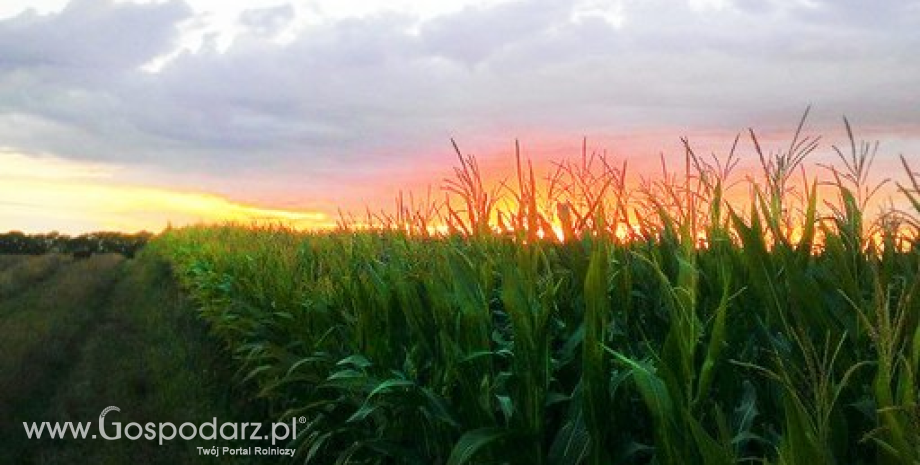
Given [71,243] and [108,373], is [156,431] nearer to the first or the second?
[108,373]

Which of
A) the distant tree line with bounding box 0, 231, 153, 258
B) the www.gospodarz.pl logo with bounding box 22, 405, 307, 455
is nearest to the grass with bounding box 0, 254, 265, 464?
the www.gospodarz.pl logo with bounding box 22, 405, 307, 455

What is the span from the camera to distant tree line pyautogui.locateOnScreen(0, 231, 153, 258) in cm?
5181

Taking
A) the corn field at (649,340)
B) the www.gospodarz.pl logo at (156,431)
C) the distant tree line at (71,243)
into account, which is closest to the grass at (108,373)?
the www.gospodarz.pl logo at (156,431)

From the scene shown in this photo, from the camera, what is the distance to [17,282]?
23359 millimetres

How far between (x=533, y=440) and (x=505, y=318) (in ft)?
4.67

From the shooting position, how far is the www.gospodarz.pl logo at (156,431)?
765 centimetres

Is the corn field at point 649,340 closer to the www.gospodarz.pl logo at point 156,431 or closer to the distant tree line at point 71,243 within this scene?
the www.gospodarz.pl logo at point 156,431

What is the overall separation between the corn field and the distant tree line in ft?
163

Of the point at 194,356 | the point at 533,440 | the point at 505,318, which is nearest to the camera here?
the point at 533,440

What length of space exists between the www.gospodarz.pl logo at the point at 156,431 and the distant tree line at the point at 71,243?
146 feet

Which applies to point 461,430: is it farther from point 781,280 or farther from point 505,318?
point 781,280

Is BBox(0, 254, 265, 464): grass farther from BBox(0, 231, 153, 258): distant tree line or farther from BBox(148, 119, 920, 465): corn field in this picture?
BBox(0, 231, 153, 258): distant tree line

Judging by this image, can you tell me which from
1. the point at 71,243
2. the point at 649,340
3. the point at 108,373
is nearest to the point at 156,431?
the point at 108,373

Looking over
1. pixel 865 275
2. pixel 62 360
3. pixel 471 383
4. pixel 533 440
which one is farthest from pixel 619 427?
pixel 62 360
